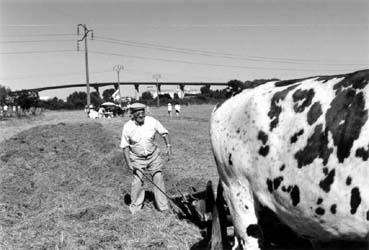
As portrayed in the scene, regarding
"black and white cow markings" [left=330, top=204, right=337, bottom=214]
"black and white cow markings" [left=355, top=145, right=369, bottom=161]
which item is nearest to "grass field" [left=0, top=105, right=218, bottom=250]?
"black and white cow markings" [left=330, top=204, right=337, bottom=214]

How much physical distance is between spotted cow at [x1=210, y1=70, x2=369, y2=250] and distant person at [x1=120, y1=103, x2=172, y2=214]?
4094 mm

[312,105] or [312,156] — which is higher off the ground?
[312,105]

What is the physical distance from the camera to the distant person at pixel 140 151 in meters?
8.26

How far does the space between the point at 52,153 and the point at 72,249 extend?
9834 millimetres

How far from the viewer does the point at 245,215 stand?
4.12 metres

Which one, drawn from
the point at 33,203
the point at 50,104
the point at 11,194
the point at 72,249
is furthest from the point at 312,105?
the point at 50,104

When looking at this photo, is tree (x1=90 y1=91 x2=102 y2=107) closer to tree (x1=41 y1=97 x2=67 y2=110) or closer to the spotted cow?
tree (x1=41 y1=97 x2=67 y2=110)

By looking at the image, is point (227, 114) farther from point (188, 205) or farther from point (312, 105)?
point (188, 205)

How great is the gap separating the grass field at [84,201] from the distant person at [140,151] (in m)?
0.29

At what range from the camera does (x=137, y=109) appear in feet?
27.1

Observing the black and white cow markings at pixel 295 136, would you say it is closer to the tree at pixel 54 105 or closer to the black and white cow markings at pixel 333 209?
the black and white cow markings at pixel 333 209

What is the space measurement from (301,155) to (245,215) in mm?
912

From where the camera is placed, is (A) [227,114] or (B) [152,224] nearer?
(A) [227,114]

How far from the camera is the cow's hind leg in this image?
4.07 m
